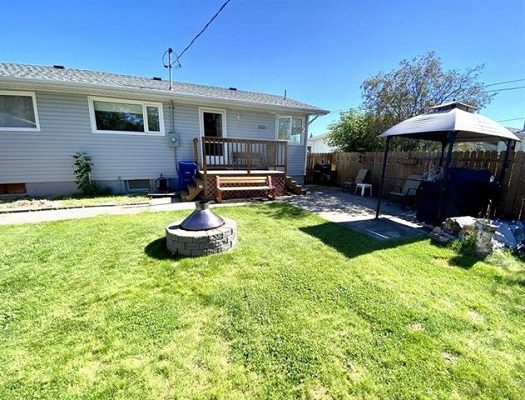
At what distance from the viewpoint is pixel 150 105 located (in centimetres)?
805

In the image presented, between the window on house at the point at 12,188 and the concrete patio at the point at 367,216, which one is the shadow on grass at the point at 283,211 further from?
the window on house at the point at 12,188

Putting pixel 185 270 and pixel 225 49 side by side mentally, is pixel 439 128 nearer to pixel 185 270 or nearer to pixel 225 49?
pixel 185 270

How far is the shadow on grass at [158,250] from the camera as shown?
3.45 meters

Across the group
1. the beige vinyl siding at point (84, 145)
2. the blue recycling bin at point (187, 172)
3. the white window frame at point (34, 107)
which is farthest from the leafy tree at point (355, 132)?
the white window frame at point (34, 107)

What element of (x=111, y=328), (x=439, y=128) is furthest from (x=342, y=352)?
(x=439, y=128)

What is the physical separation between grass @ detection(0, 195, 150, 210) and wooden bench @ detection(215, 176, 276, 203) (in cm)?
212

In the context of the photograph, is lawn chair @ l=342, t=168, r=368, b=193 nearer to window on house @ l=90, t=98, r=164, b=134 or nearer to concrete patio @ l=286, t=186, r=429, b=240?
concrete patio @ l=286, t=186, r=429, b=240

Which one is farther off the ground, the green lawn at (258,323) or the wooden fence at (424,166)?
the wooden fence at (424,166)

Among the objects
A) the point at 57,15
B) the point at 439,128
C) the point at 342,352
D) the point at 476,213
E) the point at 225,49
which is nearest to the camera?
the point at 342,352

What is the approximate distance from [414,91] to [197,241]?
44.0 ft

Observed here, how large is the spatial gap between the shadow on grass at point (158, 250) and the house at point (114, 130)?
332 cm

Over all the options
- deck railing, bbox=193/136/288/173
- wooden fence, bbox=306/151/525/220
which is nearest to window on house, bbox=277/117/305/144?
deck railing, bbox=193/136/288/173

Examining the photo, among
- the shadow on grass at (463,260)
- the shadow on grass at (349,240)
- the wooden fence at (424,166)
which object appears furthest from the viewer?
the wooden fence at (424,166)

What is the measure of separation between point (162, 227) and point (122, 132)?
4967 millimetres
